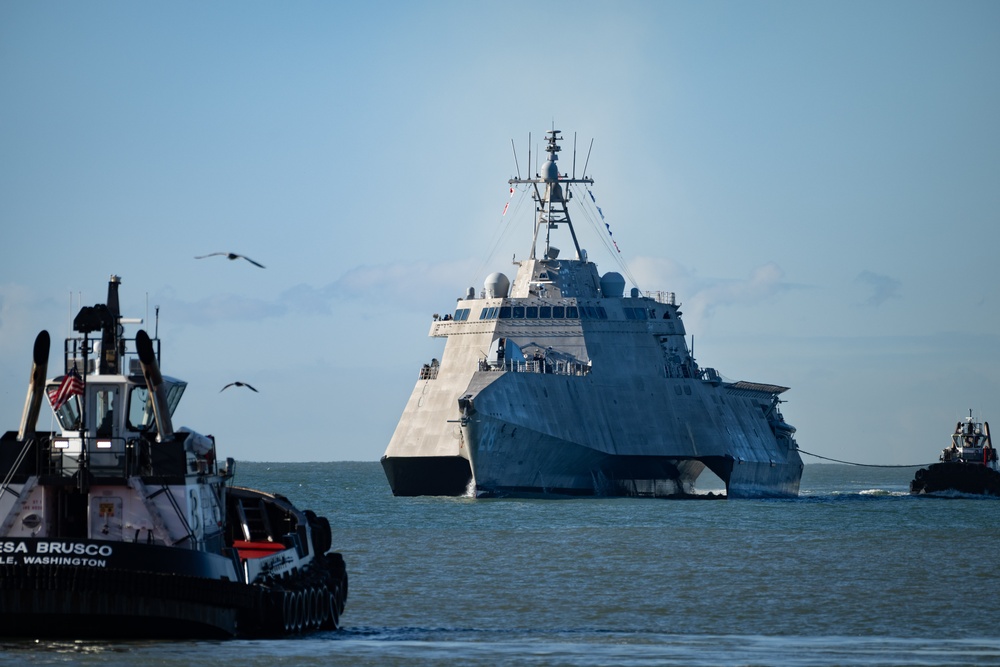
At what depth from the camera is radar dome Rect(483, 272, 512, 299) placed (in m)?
80.8

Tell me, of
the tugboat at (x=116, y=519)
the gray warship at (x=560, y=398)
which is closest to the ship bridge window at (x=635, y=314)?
the gray warship at (x=560, y=398)

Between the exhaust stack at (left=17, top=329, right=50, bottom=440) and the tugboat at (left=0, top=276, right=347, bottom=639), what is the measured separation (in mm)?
19

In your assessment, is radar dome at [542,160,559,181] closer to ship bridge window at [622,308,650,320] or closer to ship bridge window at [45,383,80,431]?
ship bridge window at [622,308,650,320]

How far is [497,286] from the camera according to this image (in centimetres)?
8081

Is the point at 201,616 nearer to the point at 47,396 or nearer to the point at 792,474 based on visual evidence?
the point at 47,396

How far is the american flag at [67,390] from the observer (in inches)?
1065

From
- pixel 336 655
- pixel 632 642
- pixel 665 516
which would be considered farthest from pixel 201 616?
pixel 665 516

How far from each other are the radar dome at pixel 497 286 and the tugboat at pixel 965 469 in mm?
29093

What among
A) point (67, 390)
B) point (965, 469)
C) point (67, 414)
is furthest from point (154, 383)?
point (965, 469)

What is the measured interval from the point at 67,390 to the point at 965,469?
75045mm

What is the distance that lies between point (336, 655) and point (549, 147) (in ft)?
189

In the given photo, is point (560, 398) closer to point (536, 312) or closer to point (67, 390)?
point (536, 312)

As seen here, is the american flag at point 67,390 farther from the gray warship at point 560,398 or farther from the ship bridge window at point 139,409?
the gray warship at point 560,398

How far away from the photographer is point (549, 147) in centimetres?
8344
